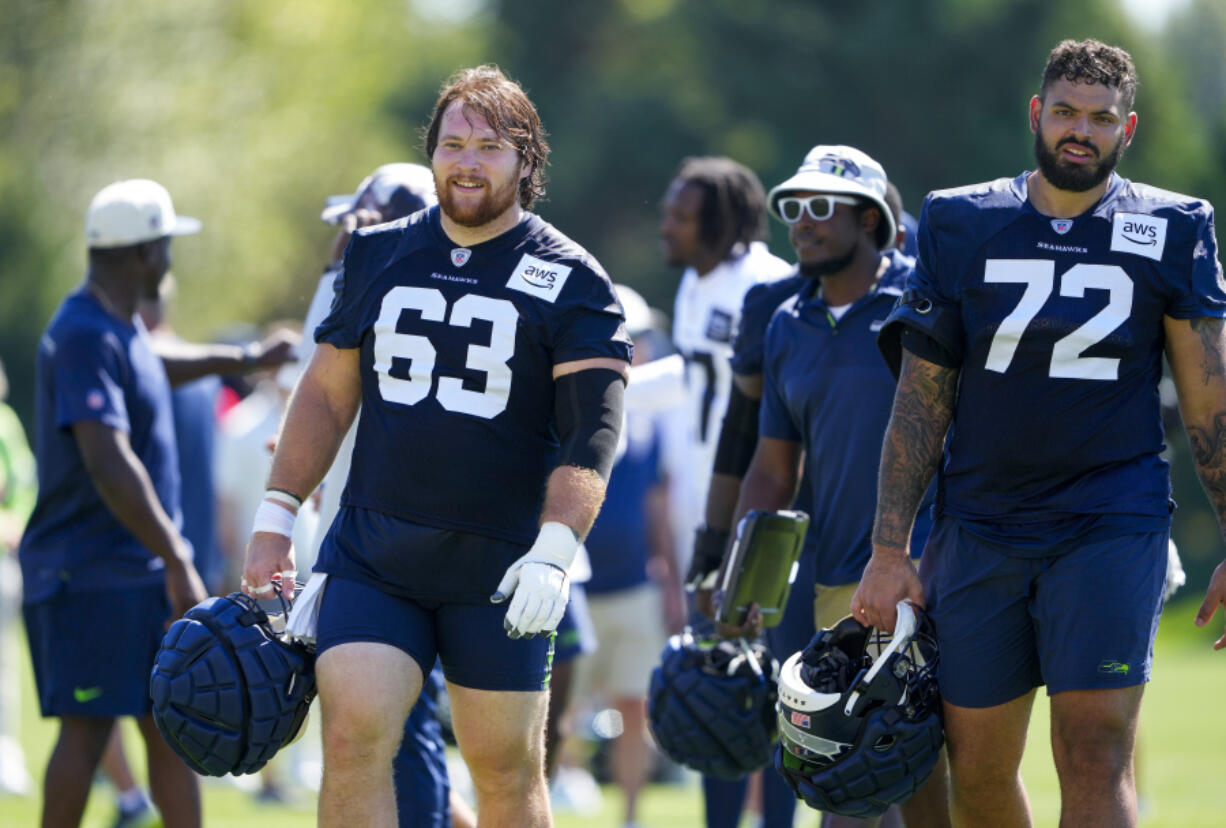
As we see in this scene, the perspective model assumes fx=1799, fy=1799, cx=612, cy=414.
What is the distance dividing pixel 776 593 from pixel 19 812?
5.63 m

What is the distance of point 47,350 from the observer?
6.76 metres

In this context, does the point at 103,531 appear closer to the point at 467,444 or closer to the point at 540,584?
the point at 467,444

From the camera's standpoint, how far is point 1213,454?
4887mm

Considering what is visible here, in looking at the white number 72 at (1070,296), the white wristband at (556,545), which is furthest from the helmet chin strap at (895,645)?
the white wristband at (556,545)

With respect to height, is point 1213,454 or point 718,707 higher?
point 1213,454

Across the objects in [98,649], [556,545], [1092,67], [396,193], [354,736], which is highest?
[1092,67]

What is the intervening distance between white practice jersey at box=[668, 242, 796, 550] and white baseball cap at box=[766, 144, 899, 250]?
1343 mm

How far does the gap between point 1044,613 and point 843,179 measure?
190cm

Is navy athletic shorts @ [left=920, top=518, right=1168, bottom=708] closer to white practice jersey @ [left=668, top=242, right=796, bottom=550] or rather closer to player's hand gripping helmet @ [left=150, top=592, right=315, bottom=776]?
player's hand gripping helmet @ [left=150, top=592, right=315, bottom=776]

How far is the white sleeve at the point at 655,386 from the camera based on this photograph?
7602mm

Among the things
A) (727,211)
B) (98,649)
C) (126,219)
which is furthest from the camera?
(727,211)

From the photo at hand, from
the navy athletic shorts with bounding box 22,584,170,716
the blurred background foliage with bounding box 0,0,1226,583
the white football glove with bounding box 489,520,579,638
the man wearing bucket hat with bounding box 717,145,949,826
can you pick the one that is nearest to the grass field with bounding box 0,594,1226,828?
the navy athletic shorts with bounding box 22,584,170,716

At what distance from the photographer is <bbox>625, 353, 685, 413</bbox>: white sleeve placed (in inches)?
299

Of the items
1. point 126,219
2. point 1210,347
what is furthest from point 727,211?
point 1210,347
